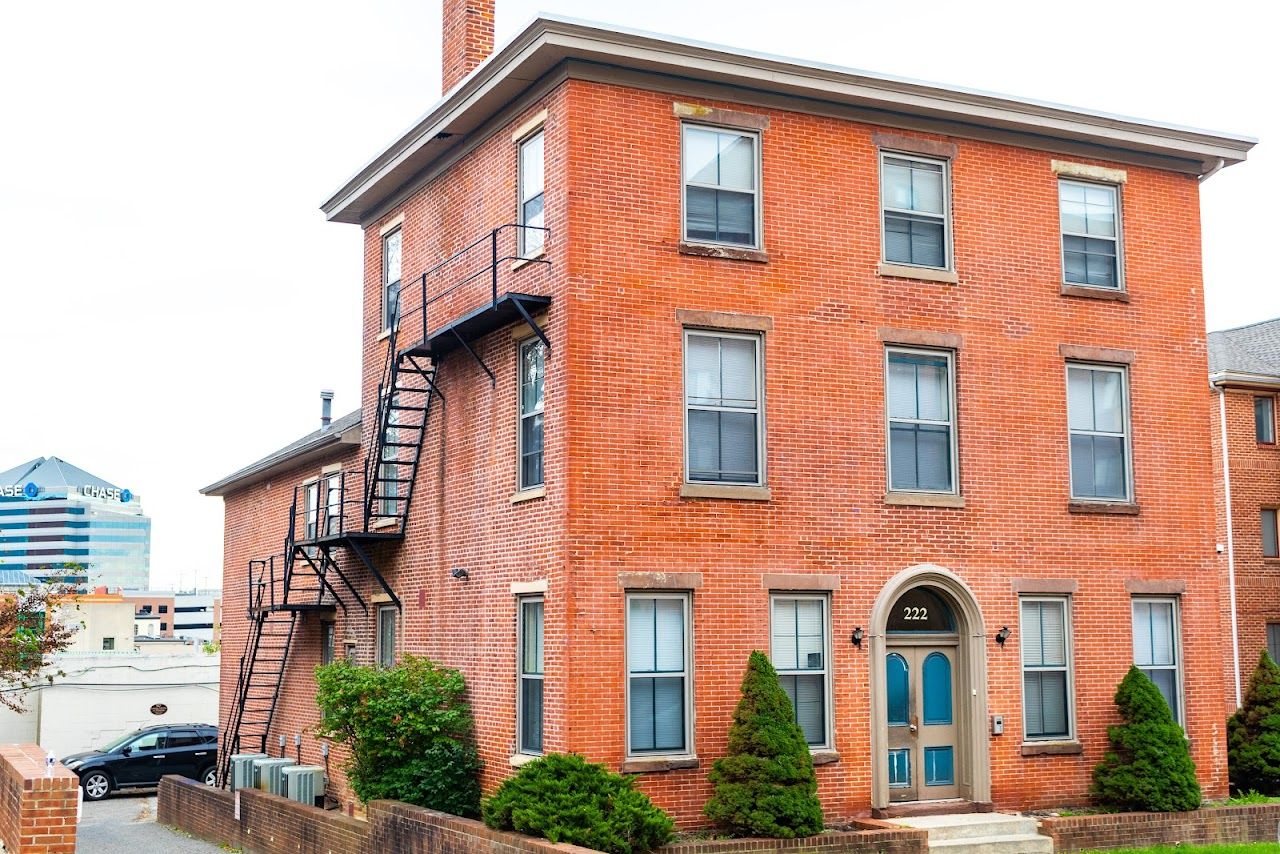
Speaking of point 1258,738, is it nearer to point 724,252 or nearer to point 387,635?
point 724,252

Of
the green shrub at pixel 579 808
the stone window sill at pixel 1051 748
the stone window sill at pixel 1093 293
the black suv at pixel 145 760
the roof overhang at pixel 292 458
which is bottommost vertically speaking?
A: the black suv at pixel 145 760

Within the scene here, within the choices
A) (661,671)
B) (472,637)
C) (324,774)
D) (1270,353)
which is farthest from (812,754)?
(1270,353)

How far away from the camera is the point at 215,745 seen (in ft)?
117

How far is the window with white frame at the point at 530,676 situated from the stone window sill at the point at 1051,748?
21.5ft

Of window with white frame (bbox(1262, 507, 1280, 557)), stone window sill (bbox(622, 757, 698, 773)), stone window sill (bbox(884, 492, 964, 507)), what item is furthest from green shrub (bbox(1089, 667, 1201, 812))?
window with white frame (bbox(1262, 507, 1280, 557))

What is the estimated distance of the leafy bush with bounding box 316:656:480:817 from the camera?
19.1m

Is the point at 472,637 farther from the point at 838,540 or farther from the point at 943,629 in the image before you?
the point at 943,629

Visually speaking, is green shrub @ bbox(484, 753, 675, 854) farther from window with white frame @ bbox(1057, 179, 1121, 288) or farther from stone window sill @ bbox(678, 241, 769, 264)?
window with white frame @ bbox(1057, 179, 1121, 288)

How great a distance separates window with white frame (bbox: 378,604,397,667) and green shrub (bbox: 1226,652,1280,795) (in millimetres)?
12633

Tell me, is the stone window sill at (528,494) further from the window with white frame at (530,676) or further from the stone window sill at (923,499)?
the stone window sill at (923,499)

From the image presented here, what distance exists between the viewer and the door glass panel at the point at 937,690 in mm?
19656

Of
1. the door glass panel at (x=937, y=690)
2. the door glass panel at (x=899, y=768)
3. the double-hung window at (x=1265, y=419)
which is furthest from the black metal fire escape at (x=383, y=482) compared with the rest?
the double-hung window at (x=1265, y=419)

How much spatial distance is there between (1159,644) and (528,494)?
30.9ft

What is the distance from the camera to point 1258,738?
2220cm
